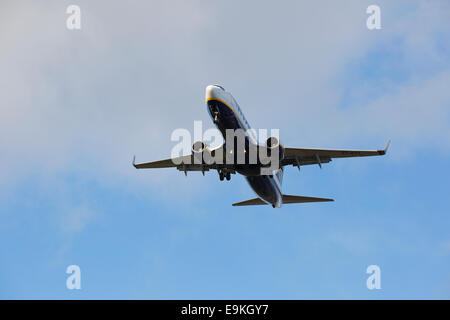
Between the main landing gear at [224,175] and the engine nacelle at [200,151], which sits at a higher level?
the engine nacelle at [200,151]

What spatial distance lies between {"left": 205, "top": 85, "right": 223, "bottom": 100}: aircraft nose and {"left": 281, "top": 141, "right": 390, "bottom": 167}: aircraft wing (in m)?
8.10

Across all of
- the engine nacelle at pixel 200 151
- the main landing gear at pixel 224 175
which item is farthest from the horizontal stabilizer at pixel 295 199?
the engine nacelle at pixel 200 151

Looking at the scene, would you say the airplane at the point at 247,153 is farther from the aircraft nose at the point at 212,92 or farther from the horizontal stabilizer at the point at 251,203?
the horizontal stabilizer at the point at 251,203

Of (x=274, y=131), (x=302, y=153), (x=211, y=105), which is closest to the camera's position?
(x=211, y=105)

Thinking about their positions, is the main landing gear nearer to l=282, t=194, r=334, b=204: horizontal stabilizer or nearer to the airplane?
the airplane

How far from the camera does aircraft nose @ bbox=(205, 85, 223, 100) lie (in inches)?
1247

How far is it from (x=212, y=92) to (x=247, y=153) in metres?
5.71

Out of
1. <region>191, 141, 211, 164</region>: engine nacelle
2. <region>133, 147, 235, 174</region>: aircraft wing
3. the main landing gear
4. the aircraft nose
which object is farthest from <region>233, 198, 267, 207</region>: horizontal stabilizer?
the aircraft nose

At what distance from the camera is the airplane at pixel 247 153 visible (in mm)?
32438

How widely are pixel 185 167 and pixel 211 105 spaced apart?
10.8 meters
